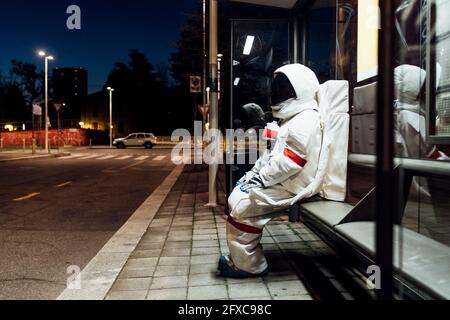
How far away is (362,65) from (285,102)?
1.55 metres

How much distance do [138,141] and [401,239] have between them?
4710cm

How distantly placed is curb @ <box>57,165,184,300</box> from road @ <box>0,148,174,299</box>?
17cm

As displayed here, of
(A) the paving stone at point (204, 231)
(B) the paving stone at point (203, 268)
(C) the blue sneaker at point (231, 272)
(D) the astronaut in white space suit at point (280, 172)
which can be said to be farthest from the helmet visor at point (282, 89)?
(A) the paving stone at point (204, 231)

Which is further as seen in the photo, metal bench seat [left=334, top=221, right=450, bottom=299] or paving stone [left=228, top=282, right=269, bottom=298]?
paving stone [left=228, top=282, right=269, bottom=298]

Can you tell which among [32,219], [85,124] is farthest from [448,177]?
[85,124]

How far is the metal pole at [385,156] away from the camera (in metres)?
1.63

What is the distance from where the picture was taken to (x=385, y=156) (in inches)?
64.2

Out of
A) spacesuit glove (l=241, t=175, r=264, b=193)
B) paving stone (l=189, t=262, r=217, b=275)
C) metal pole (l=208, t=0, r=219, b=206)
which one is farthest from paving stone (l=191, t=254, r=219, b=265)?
metal pole (l=208, t=0, r=219, b=206)

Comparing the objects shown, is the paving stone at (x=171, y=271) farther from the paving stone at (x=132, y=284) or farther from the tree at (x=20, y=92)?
the tree at (x=20, y=92)

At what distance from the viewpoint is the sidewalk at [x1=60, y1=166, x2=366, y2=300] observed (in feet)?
12.6

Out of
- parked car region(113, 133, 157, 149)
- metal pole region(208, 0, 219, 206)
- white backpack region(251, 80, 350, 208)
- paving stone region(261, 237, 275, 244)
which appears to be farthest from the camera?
parked car region(113, 133, 157, 149)

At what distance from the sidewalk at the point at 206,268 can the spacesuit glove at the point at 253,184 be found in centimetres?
85

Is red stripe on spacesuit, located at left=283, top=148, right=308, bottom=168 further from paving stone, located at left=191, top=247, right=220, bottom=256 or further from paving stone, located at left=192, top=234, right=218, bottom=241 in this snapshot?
paving stone, located at left=192, top=234, right=218, bottom=241
